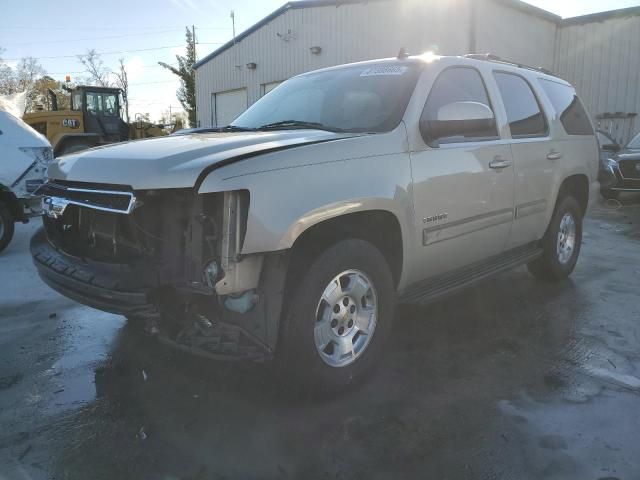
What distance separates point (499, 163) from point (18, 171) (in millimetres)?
6104

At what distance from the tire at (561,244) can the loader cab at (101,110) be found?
15752 millimetres

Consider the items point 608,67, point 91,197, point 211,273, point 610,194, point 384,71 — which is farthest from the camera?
point 608,67

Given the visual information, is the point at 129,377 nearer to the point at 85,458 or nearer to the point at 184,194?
the point at 85,458

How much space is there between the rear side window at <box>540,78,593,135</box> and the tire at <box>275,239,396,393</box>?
9.89ft

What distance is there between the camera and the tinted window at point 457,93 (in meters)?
3.61

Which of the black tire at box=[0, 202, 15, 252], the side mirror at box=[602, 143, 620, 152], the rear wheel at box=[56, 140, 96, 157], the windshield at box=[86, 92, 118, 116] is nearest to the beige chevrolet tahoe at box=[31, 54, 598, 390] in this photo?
the black tire at box=[0, 202, 15, 252]

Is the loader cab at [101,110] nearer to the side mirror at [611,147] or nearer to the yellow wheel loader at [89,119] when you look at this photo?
the yellow wheel loader at [89,119]

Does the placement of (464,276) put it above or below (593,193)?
below

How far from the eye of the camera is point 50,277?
308 cm

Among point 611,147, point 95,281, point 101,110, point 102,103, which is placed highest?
point 102,103

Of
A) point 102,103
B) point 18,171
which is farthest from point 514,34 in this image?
point 18,171

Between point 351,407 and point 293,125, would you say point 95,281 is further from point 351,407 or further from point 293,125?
point 293,125

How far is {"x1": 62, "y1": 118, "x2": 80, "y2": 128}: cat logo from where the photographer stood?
1692 centimetres

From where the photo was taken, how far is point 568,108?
5.33 meters
